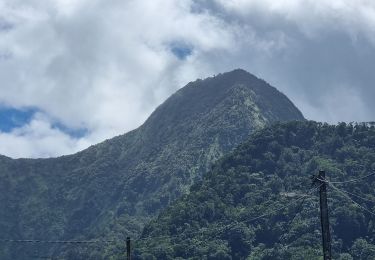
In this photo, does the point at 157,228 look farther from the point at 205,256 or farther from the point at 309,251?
the point at 309,251

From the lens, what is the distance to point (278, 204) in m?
160

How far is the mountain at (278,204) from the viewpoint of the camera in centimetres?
14125

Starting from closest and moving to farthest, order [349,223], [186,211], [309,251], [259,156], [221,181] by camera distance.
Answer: [309,251] → [349,223] → [186,211] → [221,181] → [259,156]

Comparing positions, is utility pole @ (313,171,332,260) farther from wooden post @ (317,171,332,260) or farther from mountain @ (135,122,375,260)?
mountain @ (135,122,375,260)

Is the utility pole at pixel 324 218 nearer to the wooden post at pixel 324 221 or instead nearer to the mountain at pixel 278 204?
the wooden post at pixel 324 221

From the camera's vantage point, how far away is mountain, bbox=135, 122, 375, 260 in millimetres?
141250

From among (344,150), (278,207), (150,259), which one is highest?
(344,150)

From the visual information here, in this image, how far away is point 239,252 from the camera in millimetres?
148125

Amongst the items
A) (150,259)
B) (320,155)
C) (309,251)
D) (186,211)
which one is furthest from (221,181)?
(309,251)

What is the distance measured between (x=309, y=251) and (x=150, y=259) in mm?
36566

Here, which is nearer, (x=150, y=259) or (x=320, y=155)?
(x=150, y=259)

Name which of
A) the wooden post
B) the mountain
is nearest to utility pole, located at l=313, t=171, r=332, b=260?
the wooden post

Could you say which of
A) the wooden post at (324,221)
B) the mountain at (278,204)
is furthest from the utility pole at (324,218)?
the mountain at (278,204)

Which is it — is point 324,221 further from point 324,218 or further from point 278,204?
point 278,204
